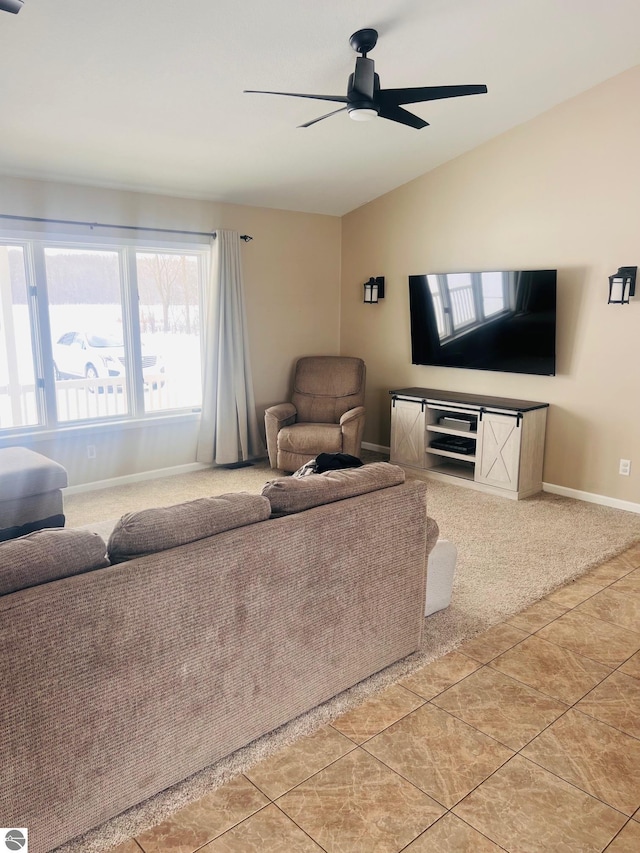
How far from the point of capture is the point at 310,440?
17.7 ft

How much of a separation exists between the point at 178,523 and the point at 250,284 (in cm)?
432

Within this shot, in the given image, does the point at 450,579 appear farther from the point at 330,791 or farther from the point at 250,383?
the point at 250,383

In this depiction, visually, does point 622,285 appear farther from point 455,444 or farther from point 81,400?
point 81,400

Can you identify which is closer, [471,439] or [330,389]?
[471,439]

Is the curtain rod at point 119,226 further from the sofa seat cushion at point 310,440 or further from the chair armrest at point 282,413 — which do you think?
the sofa seat cushion at point 310,440

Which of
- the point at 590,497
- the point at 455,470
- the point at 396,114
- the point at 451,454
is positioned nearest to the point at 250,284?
the point at 451,454

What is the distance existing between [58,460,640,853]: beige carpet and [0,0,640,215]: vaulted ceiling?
245 centimetres

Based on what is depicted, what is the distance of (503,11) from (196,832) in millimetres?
4020

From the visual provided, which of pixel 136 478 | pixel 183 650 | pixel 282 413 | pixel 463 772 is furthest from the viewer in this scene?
pixel 282 413

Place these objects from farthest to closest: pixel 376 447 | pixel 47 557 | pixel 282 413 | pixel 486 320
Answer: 1. pixel 376 447
2. pixel 282 413
3. pixel 486 320
4. pixel 47 557

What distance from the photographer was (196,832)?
5.92 ft

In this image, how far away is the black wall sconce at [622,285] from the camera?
4.33 meters

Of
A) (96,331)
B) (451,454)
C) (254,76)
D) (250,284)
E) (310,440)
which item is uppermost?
(254,76)

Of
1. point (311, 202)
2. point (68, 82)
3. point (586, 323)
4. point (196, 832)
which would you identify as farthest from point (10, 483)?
point (586, 323)
